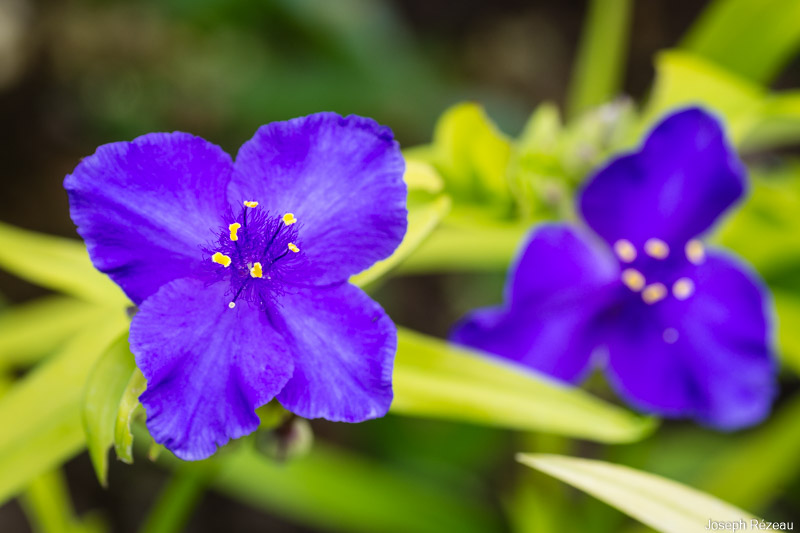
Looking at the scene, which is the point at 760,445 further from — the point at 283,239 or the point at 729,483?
the point at 283,239

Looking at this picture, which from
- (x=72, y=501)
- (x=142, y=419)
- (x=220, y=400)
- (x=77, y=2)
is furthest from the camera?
(x=77, y=2)

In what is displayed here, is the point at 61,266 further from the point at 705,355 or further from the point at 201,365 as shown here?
the point at 705,355

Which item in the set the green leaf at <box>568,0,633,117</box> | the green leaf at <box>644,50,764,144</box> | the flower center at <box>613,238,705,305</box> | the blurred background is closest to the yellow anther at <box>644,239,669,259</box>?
the flower center at <box>613,238,705,305</box>

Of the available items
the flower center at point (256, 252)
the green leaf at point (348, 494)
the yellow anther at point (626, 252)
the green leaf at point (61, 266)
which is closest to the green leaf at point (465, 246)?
the yellow anther at point (626, 252)

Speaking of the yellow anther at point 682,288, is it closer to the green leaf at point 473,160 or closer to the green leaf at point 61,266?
the green leaf at point 473,160

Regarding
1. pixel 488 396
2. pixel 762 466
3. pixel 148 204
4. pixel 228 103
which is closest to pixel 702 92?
pixel 488 396

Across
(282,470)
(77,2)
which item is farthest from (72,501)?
(77,2)
